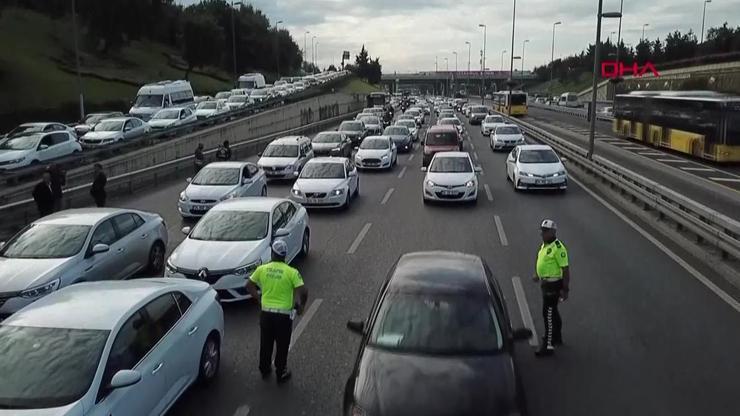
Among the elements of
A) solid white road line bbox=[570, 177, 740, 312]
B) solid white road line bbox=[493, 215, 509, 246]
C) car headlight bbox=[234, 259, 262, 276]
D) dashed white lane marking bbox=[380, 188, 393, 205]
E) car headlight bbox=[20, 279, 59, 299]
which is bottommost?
dashed white lane marking bbox=[380, 188, 393, 205]

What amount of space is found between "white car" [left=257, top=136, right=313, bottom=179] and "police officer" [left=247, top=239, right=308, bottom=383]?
56.5ft

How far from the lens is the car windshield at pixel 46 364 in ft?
17.0

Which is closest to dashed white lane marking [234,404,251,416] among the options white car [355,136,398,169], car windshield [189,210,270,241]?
car windshield [189,210,270,241]

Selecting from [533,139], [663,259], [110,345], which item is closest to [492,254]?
[663,259]

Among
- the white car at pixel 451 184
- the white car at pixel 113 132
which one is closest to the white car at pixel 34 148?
the white car at pixel 113 132

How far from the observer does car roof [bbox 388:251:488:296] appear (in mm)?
6590

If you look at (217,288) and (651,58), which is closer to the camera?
(217,288)

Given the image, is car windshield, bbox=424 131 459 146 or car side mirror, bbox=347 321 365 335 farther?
car windshield, bbox=424 131 459 146

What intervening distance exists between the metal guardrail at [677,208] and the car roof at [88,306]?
10148 millimetres

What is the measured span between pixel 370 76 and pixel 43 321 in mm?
154659

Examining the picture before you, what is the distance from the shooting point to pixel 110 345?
18.9 ft

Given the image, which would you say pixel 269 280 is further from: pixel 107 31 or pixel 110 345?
pixel 107 31

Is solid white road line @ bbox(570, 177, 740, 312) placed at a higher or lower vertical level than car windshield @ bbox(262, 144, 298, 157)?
lower

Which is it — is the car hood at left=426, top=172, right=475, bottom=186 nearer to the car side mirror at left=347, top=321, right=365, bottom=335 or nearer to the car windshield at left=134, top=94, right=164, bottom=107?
the car side mirror at left=347, top=321, right=365, bottom=335
